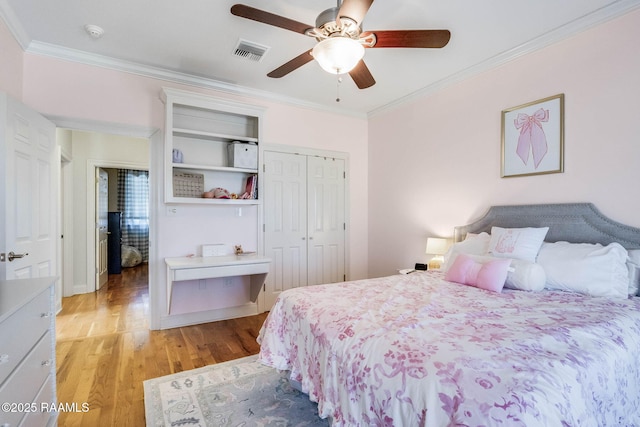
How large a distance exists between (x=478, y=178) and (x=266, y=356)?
2.57 metres

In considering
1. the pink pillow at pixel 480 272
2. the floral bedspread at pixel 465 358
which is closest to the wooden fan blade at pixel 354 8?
the floral bedspread at pixel 465 358

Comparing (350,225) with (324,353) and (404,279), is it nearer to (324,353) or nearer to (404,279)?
(404,279)

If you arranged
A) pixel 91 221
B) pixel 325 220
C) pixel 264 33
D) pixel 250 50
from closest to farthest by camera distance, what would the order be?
1. pixel 264 33
2. pixel 250 50
3. pixel 325 220
4. pixel 91 221

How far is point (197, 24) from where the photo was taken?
244 centimetres

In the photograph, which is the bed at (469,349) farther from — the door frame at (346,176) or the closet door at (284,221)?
the door frame at (346,176)

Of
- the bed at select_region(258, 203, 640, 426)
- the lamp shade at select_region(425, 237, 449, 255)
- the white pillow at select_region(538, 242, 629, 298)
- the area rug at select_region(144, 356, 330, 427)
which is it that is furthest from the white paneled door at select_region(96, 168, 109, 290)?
the white pillow at select_region(538, 242, 629, 298)

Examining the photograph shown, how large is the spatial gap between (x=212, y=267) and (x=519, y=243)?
8.59 ft

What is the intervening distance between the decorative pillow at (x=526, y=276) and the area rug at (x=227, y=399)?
1.56m

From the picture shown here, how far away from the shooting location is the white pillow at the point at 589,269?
196 centimetres

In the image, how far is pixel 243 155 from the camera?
3477 mm

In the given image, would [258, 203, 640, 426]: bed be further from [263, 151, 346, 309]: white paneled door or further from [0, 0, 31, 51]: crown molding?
[0, 0, 31, 51]: crown molding

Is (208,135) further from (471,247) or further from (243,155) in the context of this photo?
(471,247)

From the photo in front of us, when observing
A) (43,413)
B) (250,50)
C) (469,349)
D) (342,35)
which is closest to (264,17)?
(342,35)

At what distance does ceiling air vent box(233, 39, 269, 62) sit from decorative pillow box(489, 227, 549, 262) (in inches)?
101
